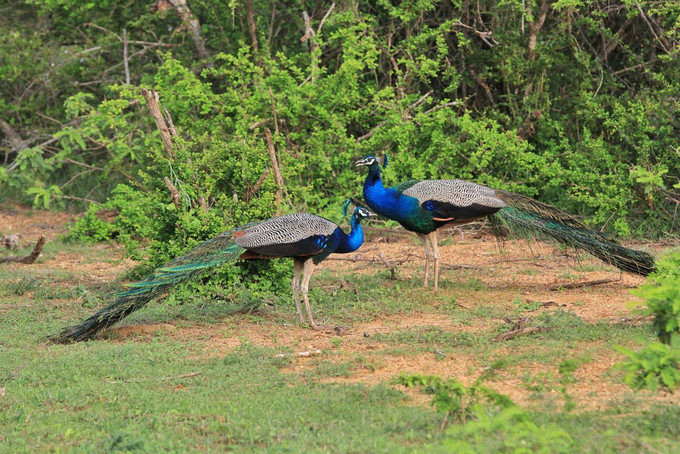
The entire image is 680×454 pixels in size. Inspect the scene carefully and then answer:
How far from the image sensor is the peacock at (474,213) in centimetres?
793

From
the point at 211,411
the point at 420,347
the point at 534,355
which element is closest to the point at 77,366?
the point at 211,411

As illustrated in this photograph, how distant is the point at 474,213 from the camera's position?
802 cm

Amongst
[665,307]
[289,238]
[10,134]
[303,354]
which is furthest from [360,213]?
[10,134]

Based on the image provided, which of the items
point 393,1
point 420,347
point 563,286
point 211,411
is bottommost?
point 563,286

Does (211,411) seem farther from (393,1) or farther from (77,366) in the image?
(393,1)

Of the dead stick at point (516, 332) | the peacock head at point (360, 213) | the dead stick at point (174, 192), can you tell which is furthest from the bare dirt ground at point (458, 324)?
the dead stick at point (174, 192)

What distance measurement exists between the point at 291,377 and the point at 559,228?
3.54 meters

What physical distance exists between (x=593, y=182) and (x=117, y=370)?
21.5ft

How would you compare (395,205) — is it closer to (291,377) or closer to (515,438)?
(291,377)

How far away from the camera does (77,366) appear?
19.3ft

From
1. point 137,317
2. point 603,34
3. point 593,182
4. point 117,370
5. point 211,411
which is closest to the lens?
point 211,411

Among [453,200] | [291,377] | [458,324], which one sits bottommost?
[458,324]

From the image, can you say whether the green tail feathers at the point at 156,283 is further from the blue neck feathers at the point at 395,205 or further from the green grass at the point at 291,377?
the blue neck feathers at the point at 395,205

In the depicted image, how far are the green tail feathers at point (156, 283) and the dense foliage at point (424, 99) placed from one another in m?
2.45
